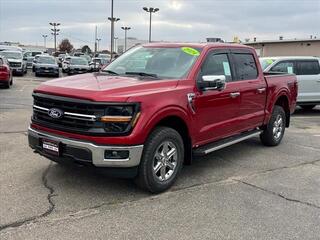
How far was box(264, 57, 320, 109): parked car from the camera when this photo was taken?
523 inches

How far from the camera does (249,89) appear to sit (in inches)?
269

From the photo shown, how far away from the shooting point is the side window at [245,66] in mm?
6781

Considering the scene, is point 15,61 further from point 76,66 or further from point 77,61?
point 77,61

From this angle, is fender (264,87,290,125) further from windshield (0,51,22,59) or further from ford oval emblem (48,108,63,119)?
windshield (0,51,22,59)

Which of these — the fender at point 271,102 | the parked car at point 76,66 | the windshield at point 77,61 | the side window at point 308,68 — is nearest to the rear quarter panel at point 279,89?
the fender at point 271,102

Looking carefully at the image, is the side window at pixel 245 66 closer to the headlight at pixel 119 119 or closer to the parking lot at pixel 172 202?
the parking lot at pixel 172 202

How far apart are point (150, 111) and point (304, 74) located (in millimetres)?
10197

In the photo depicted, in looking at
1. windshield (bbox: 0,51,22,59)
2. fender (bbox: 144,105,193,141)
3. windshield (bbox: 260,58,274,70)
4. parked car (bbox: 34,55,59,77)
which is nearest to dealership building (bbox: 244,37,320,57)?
parked car (bbox: 34,55,59,77)

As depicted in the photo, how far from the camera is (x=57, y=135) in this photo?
4.88m

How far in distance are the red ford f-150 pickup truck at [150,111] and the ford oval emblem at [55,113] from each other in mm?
13

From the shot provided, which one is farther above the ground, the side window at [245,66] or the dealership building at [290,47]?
the dealership building at [290,47]

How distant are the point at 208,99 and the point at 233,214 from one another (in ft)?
5.87

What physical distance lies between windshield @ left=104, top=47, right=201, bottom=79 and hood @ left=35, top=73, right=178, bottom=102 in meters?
0.41

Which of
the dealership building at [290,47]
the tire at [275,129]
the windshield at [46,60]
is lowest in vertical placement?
the tire at [275,129]
